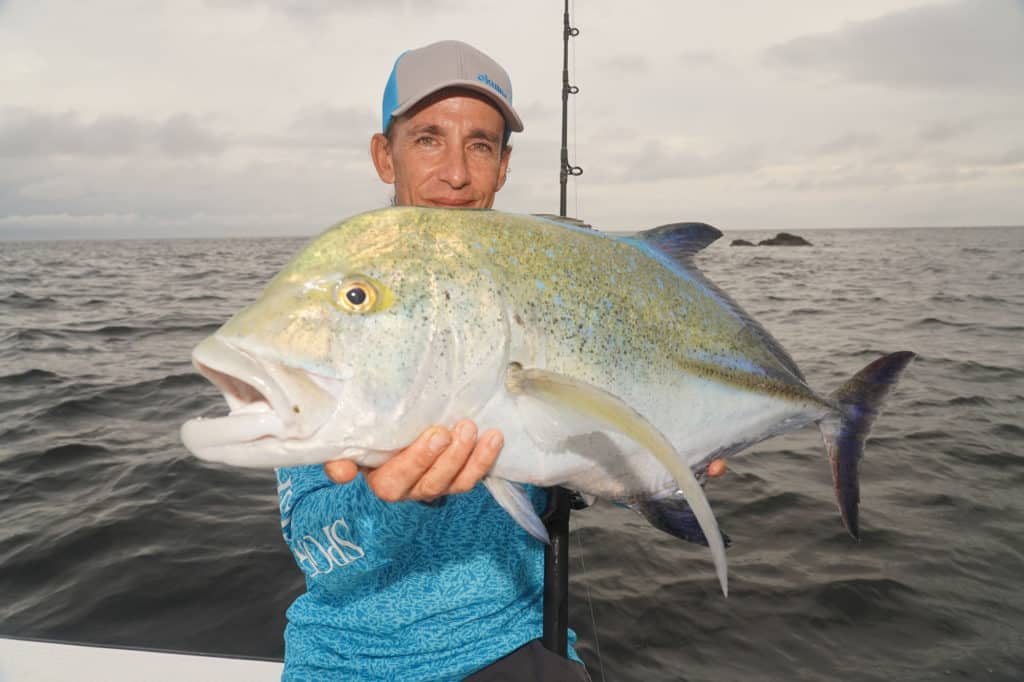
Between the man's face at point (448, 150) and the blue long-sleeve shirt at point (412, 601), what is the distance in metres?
1.31

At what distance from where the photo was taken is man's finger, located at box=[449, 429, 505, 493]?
150 centimetres

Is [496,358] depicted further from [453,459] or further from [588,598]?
[588,598]

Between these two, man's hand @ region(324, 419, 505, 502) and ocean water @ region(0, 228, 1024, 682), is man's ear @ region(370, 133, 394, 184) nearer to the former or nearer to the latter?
man's hand @ region(324, 419, 505, 502)

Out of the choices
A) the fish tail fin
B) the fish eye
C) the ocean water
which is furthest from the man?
the ocean water

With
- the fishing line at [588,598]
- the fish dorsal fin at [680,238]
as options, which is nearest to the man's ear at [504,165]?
the fish dorsal fin at [680,238]

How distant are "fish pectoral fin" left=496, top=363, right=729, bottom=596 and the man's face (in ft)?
4.72

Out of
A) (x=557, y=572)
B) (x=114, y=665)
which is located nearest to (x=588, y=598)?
(x=557, y=572)

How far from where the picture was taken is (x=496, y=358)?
4.82ft

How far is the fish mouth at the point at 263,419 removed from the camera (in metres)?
1.30

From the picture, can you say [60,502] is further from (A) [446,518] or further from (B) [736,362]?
(B) [736,362]

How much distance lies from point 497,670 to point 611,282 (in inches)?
58.7

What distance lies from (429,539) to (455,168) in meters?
1.58

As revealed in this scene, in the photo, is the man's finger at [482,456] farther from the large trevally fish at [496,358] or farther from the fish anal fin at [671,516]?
the fish anal fin at [671,516]

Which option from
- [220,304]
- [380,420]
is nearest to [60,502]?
[380,420]
